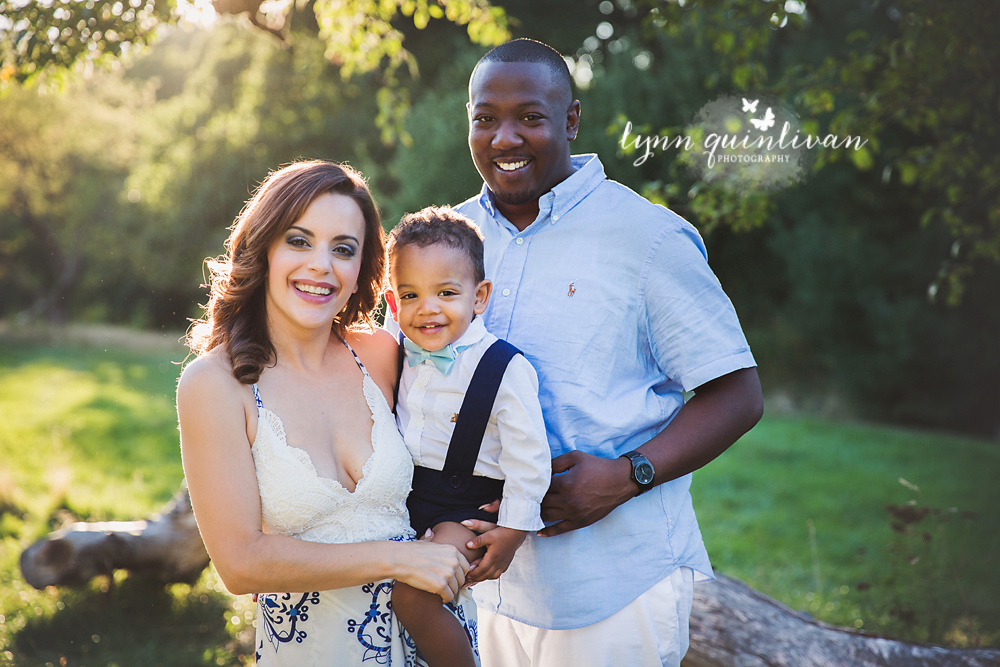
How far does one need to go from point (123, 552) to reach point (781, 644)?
11.7 ft

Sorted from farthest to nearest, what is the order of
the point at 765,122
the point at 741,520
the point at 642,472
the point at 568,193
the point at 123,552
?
the point at 741,520 → the point at 765,122 → the point at 123,552 → the point at 568,193 → the point at 642,472

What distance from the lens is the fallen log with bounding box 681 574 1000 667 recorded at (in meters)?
3.06

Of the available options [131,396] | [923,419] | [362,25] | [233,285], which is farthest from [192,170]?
[233,285]

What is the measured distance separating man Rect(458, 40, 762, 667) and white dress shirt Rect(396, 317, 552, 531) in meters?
0.10

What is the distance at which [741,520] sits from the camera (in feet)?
22.3

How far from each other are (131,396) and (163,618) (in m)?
7.84

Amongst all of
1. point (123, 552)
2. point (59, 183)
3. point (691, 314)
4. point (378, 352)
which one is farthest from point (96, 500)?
point (59, 183)

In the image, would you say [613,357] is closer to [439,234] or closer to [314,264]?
[439,234]

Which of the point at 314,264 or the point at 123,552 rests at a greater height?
the point at 314,264

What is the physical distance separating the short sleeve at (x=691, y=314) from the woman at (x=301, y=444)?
82cm

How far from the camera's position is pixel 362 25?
14.6 ft

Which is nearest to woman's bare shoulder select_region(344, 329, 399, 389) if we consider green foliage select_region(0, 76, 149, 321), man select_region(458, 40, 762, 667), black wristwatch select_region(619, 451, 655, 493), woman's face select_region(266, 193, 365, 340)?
woman's face select_region(266, 193, 365, 340)

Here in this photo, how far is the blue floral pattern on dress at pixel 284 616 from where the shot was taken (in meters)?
1.96

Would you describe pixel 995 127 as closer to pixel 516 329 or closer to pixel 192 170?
pixel 516 329
